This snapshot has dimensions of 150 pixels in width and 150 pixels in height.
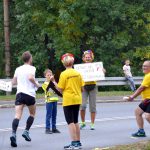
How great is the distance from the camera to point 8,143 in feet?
39.4

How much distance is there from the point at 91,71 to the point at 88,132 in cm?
148

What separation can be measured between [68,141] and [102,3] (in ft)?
69.0

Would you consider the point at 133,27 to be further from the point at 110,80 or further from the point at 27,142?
the point at 27,142

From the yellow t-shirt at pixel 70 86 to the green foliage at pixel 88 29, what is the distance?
20762 mm

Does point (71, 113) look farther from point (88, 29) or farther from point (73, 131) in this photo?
point (88, 29)

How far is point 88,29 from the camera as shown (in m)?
33.9

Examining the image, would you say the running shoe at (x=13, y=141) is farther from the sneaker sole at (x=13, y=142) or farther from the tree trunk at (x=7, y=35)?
the tree trunk at (x=7, y=35)

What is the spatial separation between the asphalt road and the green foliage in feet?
47.1

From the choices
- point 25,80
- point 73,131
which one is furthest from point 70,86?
point 25,80

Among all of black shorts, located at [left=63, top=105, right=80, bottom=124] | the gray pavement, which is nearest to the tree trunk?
the gray pavement

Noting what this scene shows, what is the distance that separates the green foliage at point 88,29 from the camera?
3281 cm

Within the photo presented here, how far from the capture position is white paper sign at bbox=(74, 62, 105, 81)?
14163 mm

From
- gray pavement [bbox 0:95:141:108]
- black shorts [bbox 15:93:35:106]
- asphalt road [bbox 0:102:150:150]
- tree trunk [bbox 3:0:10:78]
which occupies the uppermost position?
tree trunk [bbox 3:0:10:78]

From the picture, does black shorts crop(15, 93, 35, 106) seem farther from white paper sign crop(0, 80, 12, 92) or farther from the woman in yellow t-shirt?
the woman in yellow t-shirt
